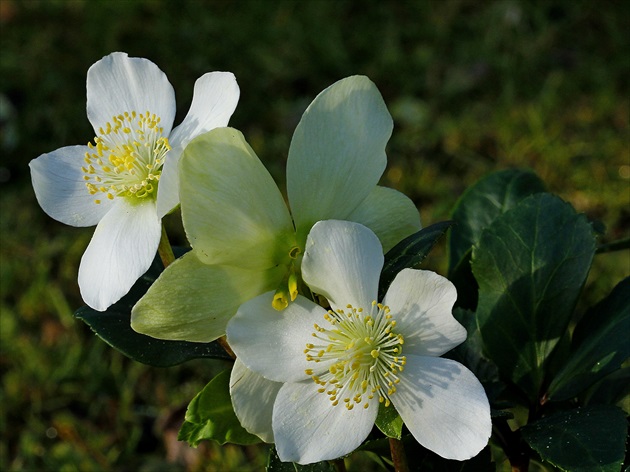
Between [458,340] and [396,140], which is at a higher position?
[458,340]

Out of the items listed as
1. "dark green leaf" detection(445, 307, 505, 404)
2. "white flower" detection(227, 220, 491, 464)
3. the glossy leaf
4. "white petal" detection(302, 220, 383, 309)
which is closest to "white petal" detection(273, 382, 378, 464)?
"white flower" detection(227, 220, 491, 464)

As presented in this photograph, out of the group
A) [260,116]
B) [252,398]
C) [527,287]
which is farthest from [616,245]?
[260,116]

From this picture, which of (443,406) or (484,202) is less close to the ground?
(443,406)

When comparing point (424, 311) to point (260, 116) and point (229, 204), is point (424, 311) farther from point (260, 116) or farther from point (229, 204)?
point (260, 116)

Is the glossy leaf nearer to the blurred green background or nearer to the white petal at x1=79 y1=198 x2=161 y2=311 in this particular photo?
the white petal at x1=79 y1=198 x2=161 y2=311

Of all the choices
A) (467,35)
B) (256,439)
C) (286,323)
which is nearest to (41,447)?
(256,439)

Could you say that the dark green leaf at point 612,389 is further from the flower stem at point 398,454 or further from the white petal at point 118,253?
the white petal at point 118,253

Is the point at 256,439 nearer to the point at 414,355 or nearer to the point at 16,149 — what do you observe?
the point at 414,355
